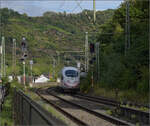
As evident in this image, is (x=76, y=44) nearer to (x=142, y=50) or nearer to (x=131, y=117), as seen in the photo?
(x=142, y=50)

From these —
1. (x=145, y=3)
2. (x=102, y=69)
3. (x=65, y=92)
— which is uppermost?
(x=145, y=3)

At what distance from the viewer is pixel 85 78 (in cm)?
4066

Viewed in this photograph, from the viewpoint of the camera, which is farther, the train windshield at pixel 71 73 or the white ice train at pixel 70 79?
the train windshield at pixel 71 73

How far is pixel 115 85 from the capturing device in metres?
31.4

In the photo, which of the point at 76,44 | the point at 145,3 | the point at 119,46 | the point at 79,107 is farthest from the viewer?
the point at 76,44

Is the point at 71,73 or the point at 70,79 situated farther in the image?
the point at 71,73

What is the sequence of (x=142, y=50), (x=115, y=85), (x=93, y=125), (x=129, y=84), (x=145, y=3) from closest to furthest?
(x=93, y=125) → (x=142, y=50) → (x=129, y=84) → (x=115, y=85) → (x=145, y=3)

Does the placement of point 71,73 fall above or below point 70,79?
above

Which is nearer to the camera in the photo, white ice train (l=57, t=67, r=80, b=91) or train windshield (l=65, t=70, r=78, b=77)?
white ice train (l=57, t=67, r=80, b=91)

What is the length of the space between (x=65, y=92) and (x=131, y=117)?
1084 inches

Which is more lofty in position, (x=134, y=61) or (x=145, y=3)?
(x=145, y=3)

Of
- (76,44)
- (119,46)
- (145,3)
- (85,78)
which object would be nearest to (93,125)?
(119,46)

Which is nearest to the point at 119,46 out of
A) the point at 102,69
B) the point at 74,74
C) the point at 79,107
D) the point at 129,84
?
the point at 102,69

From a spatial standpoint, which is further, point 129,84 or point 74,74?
point 74,74
